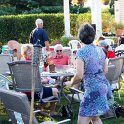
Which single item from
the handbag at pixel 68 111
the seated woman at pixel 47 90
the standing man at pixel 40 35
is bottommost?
the handbag at pixel 68 111

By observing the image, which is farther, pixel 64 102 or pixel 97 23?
pixel 97 23

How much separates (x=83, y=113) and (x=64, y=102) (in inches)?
121

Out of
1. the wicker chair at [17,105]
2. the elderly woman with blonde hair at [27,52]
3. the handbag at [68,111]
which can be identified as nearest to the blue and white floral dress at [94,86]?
the wicker chair at [17,105]

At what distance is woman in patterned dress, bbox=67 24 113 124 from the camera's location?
4691 mm

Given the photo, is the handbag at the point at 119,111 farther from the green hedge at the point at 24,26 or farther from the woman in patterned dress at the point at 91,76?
the green hedge at the point at 24,26

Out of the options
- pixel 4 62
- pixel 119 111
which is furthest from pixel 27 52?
pixel 119 111

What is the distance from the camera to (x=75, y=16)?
2208 cm

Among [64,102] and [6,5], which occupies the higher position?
[6,5]

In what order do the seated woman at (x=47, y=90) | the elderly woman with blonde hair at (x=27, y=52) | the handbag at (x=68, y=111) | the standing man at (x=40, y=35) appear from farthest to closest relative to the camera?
the standing man at (x=40, y=35) < the elderly woman with blonde hair at (x=27, y=52) < the handbag at (x=68, y=111) < the seated woman at (x=47, y=90)

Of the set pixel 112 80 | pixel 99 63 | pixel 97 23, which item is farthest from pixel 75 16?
pixel 99 63

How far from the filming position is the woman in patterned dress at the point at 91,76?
4.69 m

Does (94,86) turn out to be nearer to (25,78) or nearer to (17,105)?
(17,105)

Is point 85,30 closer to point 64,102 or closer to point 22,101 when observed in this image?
point 22,101

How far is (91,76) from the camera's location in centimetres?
479
